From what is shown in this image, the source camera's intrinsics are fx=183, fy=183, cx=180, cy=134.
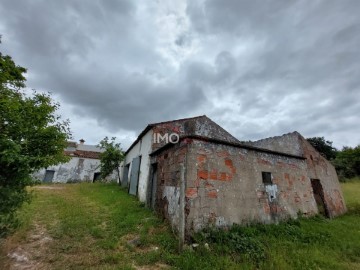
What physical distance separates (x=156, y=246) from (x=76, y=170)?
75.2ft

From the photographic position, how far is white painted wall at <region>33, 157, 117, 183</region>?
74.8 ft

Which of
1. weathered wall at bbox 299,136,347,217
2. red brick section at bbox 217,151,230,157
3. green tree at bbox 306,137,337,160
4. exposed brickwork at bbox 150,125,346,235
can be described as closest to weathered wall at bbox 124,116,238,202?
exposed brickwork at bbox 150,125,346,235

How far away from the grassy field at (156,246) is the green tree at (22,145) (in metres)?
1.07

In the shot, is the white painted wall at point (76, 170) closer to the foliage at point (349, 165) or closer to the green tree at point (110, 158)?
the green tree at point (110, 158)

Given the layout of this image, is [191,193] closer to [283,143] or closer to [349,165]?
[283,143]

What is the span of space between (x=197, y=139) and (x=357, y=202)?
44.3 ft

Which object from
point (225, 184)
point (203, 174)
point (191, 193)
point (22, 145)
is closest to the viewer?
point (22, 145)

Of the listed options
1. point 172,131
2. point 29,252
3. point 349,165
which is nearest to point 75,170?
point 172,131

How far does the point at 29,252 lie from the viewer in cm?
396

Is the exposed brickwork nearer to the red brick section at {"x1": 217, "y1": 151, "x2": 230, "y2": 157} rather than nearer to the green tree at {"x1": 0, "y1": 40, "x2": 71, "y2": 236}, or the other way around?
the red brick section at {"x1": 217, "y1": 151, "x2": 230, "y2": 157}

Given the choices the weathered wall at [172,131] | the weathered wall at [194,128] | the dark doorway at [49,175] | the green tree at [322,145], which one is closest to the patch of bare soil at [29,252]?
the weathered wall at [172,131]

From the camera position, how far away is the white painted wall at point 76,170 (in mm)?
22797

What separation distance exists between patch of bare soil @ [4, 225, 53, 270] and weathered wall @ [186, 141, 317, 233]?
3.17 meters

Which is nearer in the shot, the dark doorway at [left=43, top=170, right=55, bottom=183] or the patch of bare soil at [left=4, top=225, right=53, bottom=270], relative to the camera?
the patch of bare soil at [left=4, top=225, right=53, bottom=270]
